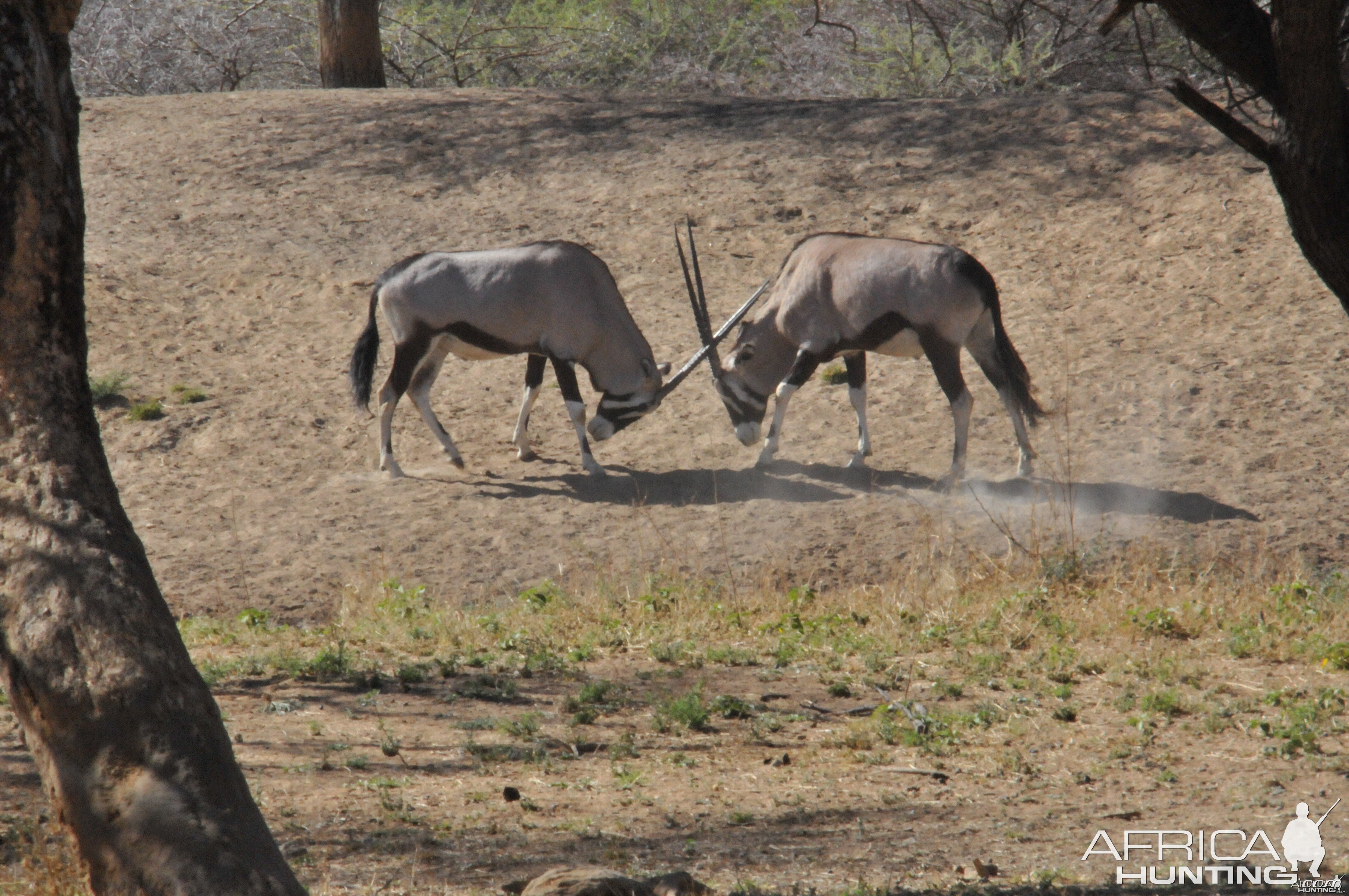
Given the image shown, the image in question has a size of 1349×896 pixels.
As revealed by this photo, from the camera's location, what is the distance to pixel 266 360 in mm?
11969

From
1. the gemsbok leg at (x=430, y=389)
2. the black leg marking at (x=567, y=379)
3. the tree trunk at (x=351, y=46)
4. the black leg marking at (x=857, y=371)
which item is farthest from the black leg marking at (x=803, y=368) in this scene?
the tree trunk at (x=351, y=46)

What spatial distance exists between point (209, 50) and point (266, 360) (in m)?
11.3

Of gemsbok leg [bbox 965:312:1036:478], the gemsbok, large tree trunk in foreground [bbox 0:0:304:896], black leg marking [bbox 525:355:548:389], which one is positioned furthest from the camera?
black leg marking [bbox 525:355:548:389]

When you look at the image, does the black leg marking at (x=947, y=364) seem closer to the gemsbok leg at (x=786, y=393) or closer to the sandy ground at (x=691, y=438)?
the sandy ground at (x=691, y=438)

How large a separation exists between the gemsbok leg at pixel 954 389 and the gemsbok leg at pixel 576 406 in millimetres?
2521

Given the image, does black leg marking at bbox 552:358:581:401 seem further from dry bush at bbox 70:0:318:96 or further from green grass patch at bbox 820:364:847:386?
dry bush at bbox 70:0:318:96

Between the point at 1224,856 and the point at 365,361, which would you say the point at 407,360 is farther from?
the point at 1224,856

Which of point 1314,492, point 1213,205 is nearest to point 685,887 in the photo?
point 1314,492

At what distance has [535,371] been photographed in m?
10.4

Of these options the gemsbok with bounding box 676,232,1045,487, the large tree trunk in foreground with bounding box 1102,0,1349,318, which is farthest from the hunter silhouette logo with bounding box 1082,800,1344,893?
the gemsbok with bounding box 676,232,1045,487

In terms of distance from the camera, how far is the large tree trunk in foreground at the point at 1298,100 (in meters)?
3.94

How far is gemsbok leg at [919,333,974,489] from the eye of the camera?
30.2ft

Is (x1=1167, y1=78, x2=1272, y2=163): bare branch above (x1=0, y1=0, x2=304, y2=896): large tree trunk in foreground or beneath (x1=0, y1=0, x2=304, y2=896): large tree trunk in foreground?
above

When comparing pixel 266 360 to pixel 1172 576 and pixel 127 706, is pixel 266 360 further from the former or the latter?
pixel 127 706
